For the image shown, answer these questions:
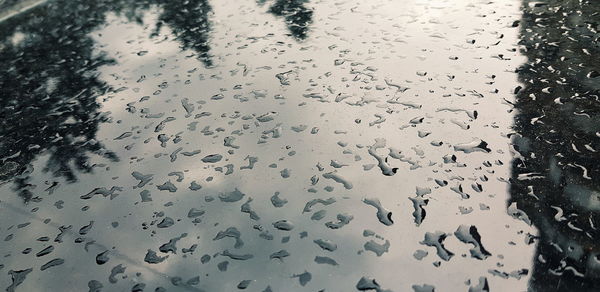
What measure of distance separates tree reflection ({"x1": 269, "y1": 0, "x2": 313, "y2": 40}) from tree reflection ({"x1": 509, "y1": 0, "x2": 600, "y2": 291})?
6.02 ft

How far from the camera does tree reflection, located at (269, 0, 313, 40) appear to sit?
3.92 m

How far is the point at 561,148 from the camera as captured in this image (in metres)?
2.19

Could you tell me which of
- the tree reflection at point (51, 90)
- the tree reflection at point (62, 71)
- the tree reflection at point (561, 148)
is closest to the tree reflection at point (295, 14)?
the tree reflection at point (62, 71)

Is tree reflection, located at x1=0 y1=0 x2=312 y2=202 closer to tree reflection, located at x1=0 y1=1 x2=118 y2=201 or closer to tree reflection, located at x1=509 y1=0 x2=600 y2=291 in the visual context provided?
tree reflection, located at x1=0 y1=1 x2=118 y2=201

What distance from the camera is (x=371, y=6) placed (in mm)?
4301

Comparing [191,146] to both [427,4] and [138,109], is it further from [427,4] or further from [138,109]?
[427,4]

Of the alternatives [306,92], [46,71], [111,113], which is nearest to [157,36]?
[46,71]

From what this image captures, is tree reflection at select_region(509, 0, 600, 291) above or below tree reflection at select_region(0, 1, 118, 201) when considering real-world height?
above

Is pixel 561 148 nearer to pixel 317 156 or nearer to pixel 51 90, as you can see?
pixel 317 156

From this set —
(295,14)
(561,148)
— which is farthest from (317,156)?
(295,14)

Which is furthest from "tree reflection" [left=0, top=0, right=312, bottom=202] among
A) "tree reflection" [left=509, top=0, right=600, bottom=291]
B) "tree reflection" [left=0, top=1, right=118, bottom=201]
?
"tree reflection" [left=509, top=0, right=600, bottom=291]

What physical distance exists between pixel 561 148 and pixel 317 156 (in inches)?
49.2

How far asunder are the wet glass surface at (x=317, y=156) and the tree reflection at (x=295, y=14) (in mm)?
44

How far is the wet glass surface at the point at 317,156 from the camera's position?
176cm
